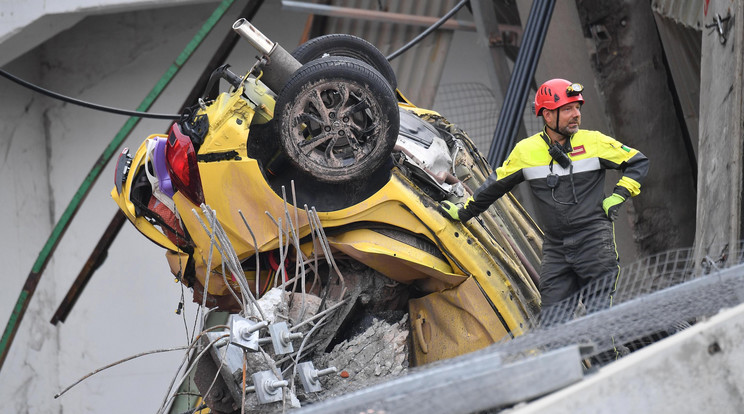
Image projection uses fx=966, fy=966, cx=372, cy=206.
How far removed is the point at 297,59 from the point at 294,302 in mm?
1213

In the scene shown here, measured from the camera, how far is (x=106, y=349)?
322 inches

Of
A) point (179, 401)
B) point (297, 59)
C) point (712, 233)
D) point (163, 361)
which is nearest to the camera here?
point (712, 233)

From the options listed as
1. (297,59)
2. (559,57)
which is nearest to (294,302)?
(297,59)

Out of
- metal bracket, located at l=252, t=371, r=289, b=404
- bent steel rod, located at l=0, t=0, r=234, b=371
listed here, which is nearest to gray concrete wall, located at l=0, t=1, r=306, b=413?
bent steel rod, located at l=0, t=0, r=234, b=371

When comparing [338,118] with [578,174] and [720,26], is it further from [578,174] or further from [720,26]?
[720,26]

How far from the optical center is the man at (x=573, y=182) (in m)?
4.04

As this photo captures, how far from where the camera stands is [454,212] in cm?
422

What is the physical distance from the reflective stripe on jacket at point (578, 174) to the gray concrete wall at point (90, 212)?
4.25 m

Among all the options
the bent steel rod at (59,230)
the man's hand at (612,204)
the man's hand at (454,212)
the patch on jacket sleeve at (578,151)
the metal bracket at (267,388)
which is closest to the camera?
the metal bracket at (267,388)

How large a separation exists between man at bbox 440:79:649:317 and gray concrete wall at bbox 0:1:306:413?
4.25m

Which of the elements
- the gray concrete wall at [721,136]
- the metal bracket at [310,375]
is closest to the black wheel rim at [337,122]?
the metal bracket at [310,375]

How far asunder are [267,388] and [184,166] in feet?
3.85

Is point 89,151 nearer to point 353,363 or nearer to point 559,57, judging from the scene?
point 559,57

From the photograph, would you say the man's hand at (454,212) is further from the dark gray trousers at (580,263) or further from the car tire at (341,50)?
the car tire at (341,50)
